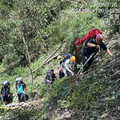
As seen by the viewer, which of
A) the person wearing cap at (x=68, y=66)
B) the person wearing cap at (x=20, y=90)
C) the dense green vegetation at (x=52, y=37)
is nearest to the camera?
the dense green vegetation at (x=52, y=37)

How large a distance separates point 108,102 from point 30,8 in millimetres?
10934

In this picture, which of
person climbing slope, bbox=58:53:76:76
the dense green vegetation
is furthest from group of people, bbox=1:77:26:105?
Result: person climbing slope, bbox=58:53:76:76

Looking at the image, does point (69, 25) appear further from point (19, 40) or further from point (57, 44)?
point (19, 40)

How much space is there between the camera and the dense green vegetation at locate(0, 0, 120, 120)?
17.4 feet

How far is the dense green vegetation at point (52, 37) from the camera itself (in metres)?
5.30

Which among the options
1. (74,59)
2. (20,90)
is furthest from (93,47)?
(20,90)

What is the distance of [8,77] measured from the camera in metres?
16.0

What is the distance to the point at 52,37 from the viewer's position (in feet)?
48.2

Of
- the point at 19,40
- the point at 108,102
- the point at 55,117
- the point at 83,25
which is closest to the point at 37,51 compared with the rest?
the point at 19,40

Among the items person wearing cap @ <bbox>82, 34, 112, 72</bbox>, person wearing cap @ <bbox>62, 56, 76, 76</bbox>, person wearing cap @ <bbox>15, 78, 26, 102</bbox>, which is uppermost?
person wearing cap @ <bbox>82, 34, 112, 72</bbox>

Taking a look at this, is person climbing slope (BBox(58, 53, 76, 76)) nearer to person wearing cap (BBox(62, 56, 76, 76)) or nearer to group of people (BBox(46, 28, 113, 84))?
person wearing cap (BBox(62, 56, 76, 76))

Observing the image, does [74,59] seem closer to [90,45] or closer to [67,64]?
[67,64]

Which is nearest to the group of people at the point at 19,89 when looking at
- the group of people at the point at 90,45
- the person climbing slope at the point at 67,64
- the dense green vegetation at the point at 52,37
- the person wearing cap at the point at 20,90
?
the person wearing cap at the point at 20,90

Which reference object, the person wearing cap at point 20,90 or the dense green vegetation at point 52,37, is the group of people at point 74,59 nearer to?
the person wearing cap at point 20,90
